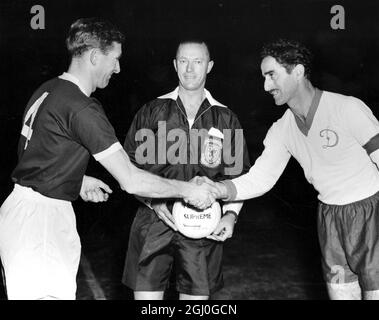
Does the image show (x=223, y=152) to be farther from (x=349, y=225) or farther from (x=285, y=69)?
(x=349, y=225)

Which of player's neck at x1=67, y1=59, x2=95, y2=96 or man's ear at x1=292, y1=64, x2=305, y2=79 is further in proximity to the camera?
man's ear at x1=292, y1=64, x2=305, y2=79

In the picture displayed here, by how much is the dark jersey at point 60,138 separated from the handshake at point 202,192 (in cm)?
61

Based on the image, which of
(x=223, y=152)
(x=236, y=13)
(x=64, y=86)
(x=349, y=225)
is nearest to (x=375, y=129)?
(x=349, y=225)

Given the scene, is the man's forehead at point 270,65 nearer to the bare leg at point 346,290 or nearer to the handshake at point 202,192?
the handshake at point 202,192

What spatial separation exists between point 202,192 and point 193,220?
0.53 feet

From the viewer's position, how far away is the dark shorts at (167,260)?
117 inches

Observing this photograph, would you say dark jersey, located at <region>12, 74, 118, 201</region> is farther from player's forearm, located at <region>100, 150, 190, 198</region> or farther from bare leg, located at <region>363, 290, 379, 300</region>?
bare leg, located at <region>363, 290, 379, 300</region>

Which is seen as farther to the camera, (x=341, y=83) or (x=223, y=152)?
(x=341, y=83)

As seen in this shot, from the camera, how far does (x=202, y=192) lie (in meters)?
2.93

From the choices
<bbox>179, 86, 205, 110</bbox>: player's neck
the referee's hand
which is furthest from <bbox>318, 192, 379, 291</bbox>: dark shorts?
the referee's hand

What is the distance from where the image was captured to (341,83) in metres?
11.6

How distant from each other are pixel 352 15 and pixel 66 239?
9888mm

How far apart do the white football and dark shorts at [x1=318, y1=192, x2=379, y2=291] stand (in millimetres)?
604

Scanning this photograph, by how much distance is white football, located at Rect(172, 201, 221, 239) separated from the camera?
290cm
